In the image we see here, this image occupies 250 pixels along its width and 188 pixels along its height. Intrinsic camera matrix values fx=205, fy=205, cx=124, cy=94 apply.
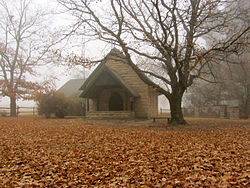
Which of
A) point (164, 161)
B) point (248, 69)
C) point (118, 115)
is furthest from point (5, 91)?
point (248, 69)

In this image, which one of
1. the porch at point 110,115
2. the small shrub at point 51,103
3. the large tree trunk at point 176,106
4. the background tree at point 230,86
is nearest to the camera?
the large tree trunk at point 176,106

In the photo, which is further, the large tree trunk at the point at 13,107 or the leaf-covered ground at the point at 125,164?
the large tree trunk at the point at 13,107

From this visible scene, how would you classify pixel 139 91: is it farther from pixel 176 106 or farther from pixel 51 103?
pixel 51 103

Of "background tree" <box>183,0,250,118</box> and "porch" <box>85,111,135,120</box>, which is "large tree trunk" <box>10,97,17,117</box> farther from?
"background tree" <box>183,0,250,118</box>

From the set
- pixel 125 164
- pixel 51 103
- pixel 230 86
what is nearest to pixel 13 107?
pixel 51 103

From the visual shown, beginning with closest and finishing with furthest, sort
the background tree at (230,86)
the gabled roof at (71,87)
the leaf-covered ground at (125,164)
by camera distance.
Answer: the leaf-covered ground at (125,164) → the background tree at (230,86) → the gabled roof at (71,87)

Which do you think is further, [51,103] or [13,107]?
[13,107]

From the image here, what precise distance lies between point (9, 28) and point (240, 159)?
3034cm

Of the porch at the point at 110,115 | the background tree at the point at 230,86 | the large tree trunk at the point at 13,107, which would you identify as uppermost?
the background tree at the point at 230,86

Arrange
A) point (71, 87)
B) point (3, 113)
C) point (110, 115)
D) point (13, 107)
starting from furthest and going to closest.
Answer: point (71, 87) → point (13, 107) → point (3, 113) → point (110, 115)

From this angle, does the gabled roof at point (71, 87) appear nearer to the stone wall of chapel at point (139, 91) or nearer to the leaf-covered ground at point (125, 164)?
the stone wall of chapel at point (139, 91)

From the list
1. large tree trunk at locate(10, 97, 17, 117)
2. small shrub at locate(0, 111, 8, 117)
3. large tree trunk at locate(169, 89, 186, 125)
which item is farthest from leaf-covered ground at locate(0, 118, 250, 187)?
large tree trunk at locate(10, 97, 17, 117)

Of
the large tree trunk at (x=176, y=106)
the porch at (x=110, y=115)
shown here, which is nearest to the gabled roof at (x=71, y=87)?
the porch at (x=110, y=115)

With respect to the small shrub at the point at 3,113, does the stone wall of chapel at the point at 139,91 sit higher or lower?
higher
